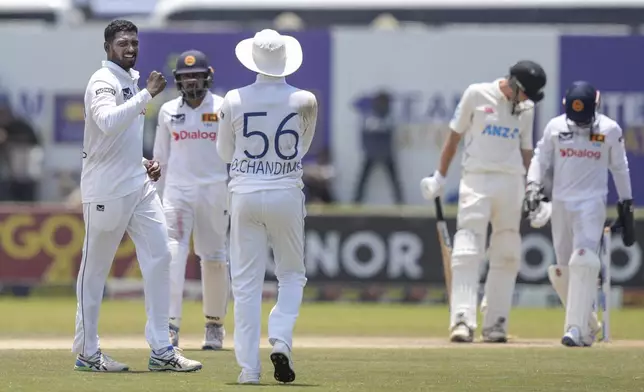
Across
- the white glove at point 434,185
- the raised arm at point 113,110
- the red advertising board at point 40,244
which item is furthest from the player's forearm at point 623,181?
the red advertising board at point 40,244

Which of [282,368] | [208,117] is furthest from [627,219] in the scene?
[282,368]

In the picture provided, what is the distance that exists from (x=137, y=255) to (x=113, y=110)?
1.03 m

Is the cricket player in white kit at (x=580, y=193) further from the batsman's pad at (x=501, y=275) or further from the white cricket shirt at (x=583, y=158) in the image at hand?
the batsman's pad at (x=501, y=275)

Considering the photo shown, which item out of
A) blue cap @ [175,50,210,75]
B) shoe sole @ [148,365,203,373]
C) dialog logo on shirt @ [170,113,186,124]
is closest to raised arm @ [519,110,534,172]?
blue cap @ [175,50,210,75]

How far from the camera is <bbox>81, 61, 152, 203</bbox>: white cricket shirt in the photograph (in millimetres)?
11414

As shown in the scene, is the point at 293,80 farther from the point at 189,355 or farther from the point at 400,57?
the point at 189,355

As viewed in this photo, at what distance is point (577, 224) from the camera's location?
1503cm

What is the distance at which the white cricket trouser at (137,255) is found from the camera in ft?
37.8

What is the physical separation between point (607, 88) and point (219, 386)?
16.6 metres

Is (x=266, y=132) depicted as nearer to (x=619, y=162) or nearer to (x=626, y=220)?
(x=619, y=162)

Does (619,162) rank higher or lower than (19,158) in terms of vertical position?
higher

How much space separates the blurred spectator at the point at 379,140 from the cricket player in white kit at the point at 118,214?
14377 mm

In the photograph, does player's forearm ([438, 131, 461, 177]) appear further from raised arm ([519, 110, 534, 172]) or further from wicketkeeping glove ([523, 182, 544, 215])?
wicketkeeping glove ([523, 182, 544, 215])

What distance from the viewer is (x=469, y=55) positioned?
26.4 metres
